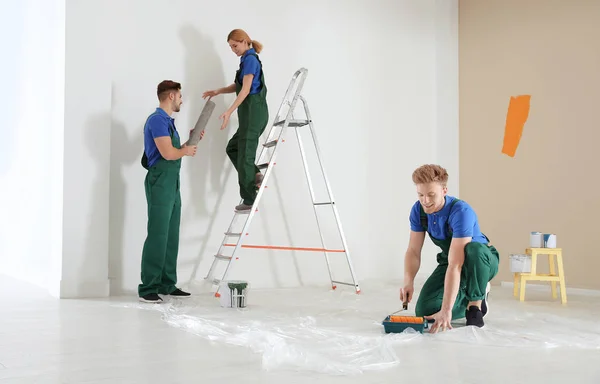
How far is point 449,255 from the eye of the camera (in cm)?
285

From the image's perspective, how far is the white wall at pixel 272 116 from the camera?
162 inches

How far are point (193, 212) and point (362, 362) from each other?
2665 millimetres

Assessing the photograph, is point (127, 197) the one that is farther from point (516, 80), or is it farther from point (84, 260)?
point (516, 80)

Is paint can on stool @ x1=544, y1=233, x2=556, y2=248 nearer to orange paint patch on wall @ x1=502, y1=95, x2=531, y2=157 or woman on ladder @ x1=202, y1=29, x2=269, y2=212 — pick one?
orange paint patch on wall @ x1=502, y1=95, x2=531, y2=157

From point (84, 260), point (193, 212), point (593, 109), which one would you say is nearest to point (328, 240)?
point (193, 212)

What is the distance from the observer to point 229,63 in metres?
4.76

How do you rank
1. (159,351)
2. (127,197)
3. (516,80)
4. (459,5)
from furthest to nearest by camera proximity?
(459,5) → (516,80) → (127,197) → (159,351)

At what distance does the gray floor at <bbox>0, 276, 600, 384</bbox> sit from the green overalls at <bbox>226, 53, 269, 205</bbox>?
2.85ft

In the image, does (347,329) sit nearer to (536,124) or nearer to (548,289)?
(548,289)

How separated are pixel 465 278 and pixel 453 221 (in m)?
0.29

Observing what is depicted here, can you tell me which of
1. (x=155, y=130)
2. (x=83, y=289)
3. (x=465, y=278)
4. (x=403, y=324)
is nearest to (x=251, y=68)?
(x=155, y=130)

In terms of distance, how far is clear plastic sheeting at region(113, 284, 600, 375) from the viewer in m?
2.22

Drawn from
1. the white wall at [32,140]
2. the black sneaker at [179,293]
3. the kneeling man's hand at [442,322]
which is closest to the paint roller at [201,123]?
the white wall at [32,140]

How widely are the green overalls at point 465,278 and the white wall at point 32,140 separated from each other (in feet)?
7.71
